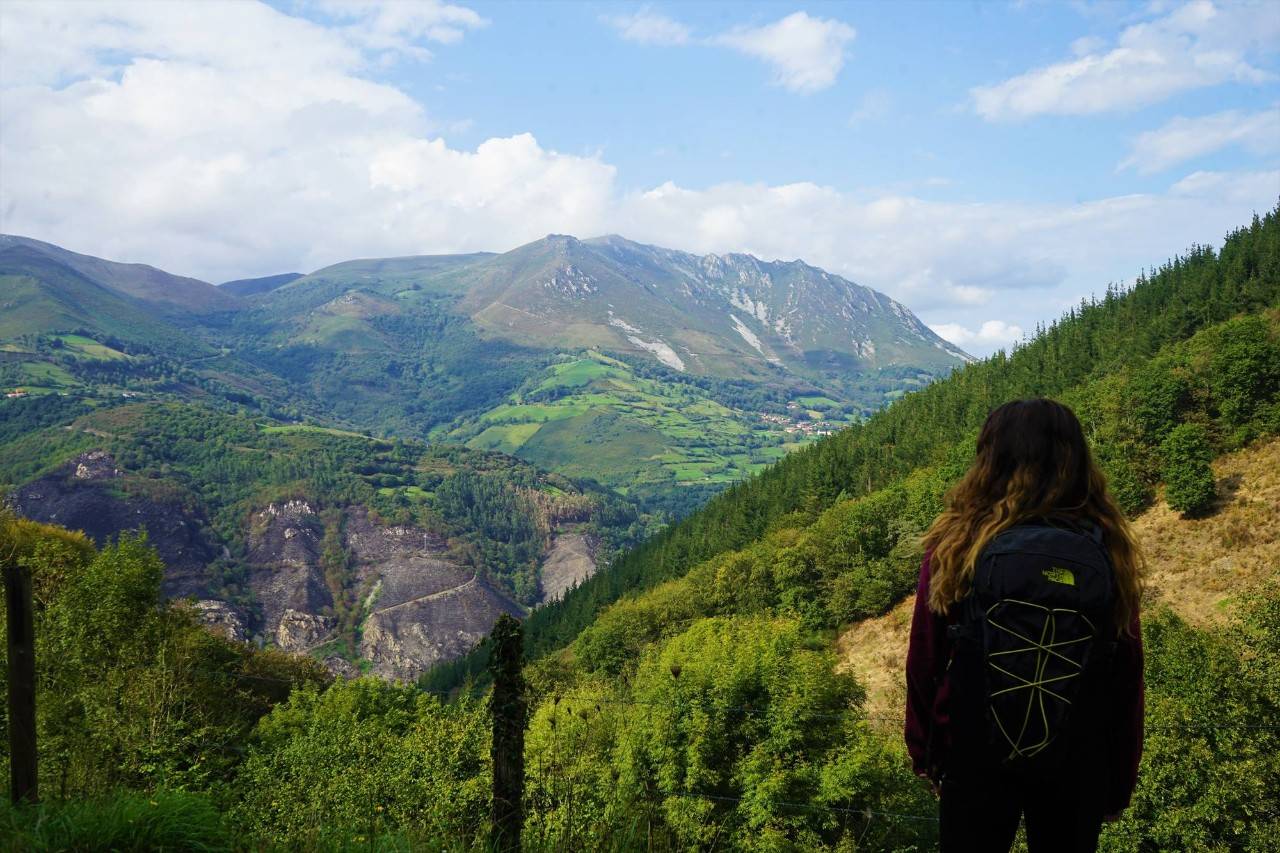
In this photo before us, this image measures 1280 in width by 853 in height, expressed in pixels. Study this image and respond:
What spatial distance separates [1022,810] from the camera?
3693 millimetres

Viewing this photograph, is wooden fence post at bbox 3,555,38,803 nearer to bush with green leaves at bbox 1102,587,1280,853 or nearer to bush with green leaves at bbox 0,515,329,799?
bush with green leaves at bbox 0,515,329,799

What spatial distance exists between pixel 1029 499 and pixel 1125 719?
114 cm

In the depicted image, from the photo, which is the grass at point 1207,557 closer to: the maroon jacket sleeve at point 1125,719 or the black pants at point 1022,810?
the maroon jacket sleeve at point 1125,719

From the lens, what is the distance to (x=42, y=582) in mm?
36438

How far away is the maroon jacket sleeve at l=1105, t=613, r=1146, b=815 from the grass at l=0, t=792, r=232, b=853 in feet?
17.9

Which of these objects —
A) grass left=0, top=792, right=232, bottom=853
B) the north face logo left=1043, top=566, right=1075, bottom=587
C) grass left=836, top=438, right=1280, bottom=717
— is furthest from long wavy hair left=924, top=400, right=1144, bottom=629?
grass left=836, top=438, right=1280, bottom=717

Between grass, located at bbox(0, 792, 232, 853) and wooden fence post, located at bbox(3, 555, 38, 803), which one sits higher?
wooden fence post, located at bbox(3, 555, 38, 803)

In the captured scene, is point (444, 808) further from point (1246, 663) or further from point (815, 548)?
point (815, 548)

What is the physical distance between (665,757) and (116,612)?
21335 millimetres

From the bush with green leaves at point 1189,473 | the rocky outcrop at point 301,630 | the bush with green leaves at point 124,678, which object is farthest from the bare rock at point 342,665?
the bush with green leaves at point 1189,473

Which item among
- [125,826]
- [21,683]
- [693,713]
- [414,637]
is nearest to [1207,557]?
[693,713]

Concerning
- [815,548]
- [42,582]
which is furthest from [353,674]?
[42,582]

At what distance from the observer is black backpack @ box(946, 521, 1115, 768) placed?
333cm

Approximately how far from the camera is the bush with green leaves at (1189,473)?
55.5 m
